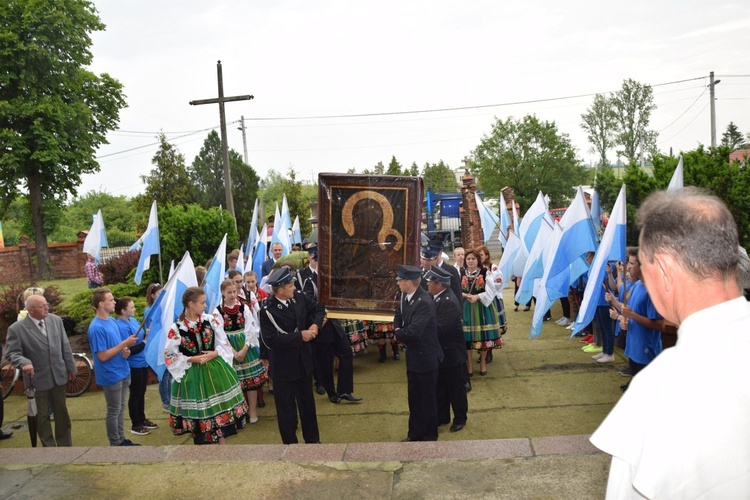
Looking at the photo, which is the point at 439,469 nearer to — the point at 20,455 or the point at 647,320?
the point at 647,320

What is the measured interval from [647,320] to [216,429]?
4233 mm

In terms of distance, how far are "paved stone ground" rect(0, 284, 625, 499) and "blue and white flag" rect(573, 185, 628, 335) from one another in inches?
41.2

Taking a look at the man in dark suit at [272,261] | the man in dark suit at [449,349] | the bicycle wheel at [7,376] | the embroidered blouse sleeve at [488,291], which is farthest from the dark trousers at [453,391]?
the bicycle wheel at [7,376]

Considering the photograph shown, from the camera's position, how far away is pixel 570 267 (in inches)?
319

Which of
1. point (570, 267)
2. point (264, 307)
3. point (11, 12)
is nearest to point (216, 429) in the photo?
point (264, 307)

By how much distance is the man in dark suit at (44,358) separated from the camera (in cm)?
597

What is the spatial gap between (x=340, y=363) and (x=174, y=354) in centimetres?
249

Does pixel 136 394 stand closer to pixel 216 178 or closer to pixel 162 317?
pixel 162 317

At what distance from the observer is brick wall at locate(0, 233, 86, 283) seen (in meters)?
28.3

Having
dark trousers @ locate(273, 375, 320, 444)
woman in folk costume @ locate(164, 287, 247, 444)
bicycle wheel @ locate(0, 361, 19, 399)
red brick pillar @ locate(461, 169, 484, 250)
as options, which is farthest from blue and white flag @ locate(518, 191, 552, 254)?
red brick pillar @ locate(461, 169, 484, 250)

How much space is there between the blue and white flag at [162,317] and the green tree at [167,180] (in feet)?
85.1

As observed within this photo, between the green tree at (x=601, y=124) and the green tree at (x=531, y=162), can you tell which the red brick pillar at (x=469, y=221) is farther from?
the green tree at (x=601, y=124)

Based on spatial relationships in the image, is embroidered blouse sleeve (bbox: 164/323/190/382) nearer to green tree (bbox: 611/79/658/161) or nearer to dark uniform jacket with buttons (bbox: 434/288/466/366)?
dark uniform jacket with buttons (bbox: 434/288/466/366)

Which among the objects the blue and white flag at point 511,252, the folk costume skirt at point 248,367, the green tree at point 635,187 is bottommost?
the folk costume skirt at point 248,367
